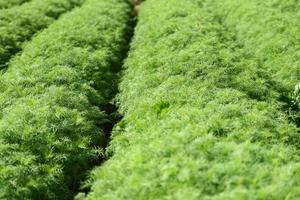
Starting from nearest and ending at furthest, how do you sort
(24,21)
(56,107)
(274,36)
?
1. (56,107)
2. (274,36)
3. (24,21)

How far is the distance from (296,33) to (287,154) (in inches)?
406

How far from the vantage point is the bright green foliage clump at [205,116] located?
9.68 m

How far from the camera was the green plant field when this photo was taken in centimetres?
1009

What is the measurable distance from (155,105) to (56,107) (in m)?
3.16

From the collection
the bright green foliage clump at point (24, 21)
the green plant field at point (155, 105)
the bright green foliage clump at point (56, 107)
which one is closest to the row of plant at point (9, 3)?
the bright green foliage clump at point (24, 21)

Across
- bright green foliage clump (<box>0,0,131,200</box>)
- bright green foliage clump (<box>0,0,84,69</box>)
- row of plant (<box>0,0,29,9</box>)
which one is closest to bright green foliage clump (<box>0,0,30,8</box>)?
row of plant (<box>0,0,29,9</box>)

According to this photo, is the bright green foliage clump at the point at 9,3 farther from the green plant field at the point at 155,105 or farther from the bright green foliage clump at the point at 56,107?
the bright green foliage clump at the point at 56,107

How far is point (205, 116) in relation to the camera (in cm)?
1273

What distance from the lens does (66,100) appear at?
15.5 meters

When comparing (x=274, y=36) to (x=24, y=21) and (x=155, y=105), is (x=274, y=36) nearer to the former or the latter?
(x=155, y=105)

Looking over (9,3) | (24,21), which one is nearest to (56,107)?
(24,21)

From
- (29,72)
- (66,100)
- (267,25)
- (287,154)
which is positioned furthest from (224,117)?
(267,25)

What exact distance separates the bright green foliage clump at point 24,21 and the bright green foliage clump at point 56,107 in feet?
3.76

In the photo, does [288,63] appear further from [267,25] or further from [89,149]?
[89,149]
